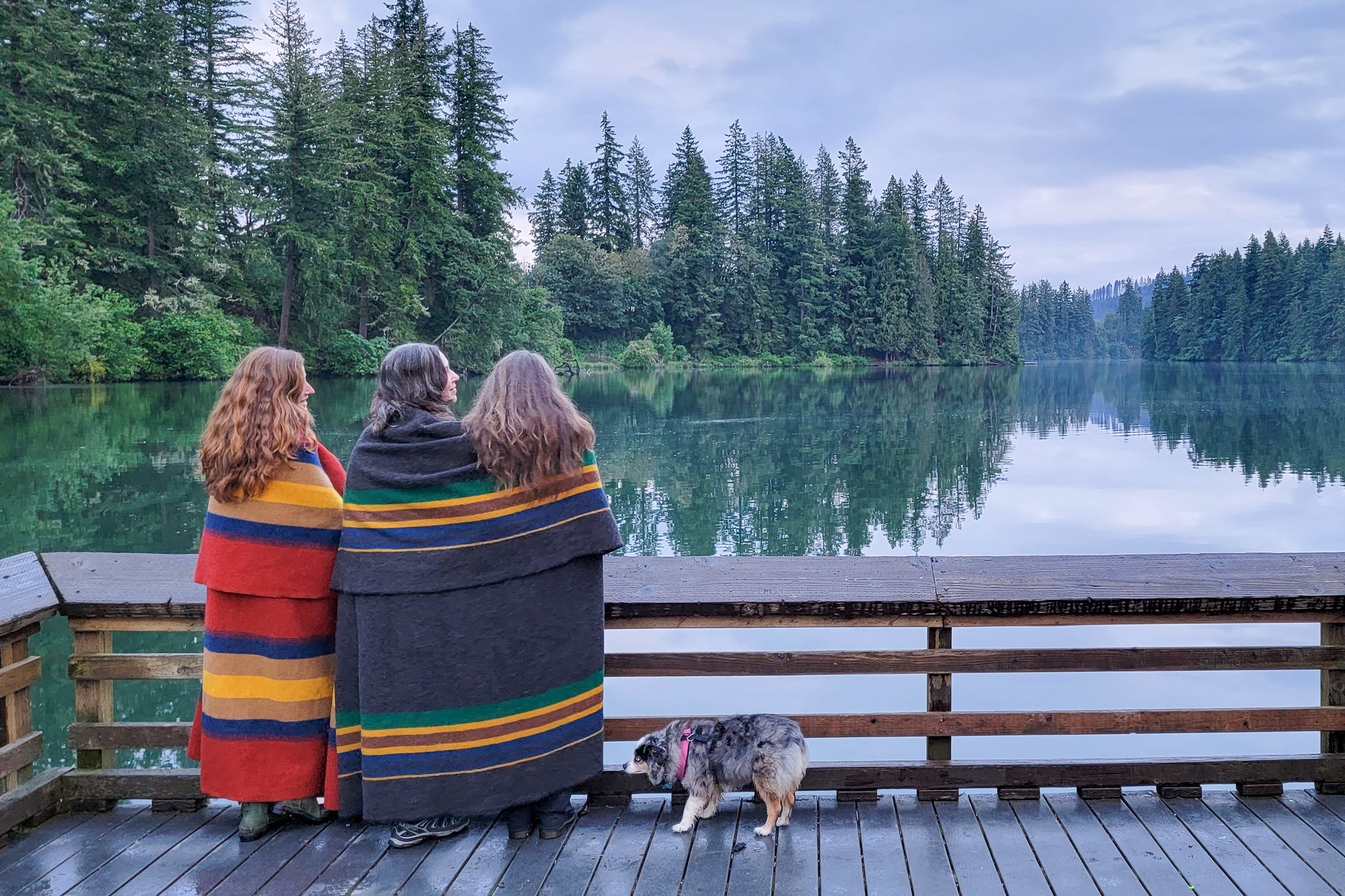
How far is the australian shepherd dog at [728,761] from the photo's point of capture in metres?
2.69

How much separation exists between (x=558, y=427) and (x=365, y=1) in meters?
52.3

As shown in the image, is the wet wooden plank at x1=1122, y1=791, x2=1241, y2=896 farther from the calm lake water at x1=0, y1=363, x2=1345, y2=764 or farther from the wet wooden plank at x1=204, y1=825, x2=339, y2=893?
the calm lake water at x1=0, y1=363, x2=1345, y2=764

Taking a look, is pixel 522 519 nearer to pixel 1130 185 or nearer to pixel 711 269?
pixel 711 269

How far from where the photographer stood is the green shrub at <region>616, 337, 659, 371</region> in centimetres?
5894

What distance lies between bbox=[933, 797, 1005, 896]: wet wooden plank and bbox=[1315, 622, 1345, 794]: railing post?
106cm

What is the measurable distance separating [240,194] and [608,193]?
35.7m

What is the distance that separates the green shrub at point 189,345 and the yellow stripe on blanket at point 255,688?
30.8 m

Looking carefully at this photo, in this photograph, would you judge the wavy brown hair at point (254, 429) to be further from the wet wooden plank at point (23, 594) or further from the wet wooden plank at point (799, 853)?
the wet wooden plank at point (799, 853)

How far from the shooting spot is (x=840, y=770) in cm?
293

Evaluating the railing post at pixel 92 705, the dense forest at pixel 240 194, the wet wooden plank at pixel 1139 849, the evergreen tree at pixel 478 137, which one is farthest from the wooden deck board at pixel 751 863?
the evergreen tree at pixel 478 137

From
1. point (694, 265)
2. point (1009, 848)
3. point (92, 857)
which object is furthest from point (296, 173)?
point (1009, 848)

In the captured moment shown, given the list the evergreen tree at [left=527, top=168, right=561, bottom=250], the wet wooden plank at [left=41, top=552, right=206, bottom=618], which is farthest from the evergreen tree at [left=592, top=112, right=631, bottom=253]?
the wet wooden plank at [left=41, top=552, right=206, bottom=618]

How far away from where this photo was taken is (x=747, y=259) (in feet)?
215

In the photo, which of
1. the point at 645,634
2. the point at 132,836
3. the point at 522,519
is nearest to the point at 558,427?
the point at 522,519
